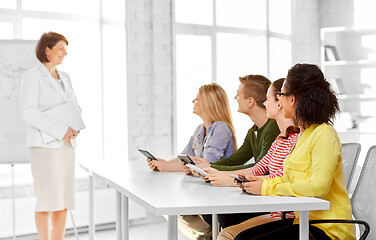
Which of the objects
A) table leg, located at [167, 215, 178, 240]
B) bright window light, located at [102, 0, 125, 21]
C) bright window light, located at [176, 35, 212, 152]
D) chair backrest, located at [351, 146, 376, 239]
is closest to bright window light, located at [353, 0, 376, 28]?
bright window light, located at [176, 35, 212, 152]

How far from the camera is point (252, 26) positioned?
6.08 metres

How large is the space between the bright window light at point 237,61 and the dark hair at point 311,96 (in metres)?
3.57

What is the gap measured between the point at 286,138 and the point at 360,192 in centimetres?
39

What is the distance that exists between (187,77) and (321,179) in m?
3.51

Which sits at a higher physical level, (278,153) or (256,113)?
(256,113)

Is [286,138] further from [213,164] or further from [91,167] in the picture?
[91,167]

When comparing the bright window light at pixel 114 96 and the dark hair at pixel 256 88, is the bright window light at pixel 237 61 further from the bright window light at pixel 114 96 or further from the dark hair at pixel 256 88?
the dark hair at pixel 256 88

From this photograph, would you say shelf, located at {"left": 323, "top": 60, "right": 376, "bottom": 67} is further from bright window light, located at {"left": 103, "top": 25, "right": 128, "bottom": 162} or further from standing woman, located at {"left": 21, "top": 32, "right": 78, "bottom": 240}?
standing woman, located at {"left": 21, "top": 32, "right": 78, "bottom": 240}

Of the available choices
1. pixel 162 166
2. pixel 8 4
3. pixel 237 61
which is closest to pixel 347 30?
pixel 237 61

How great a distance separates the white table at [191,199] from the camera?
5.80 ft

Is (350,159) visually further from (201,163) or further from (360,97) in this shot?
(360,97)

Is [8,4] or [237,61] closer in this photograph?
[8,4]

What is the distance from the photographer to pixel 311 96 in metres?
2.07

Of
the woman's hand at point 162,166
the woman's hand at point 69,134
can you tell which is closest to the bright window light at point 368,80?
the woman's hand at point 69,134
